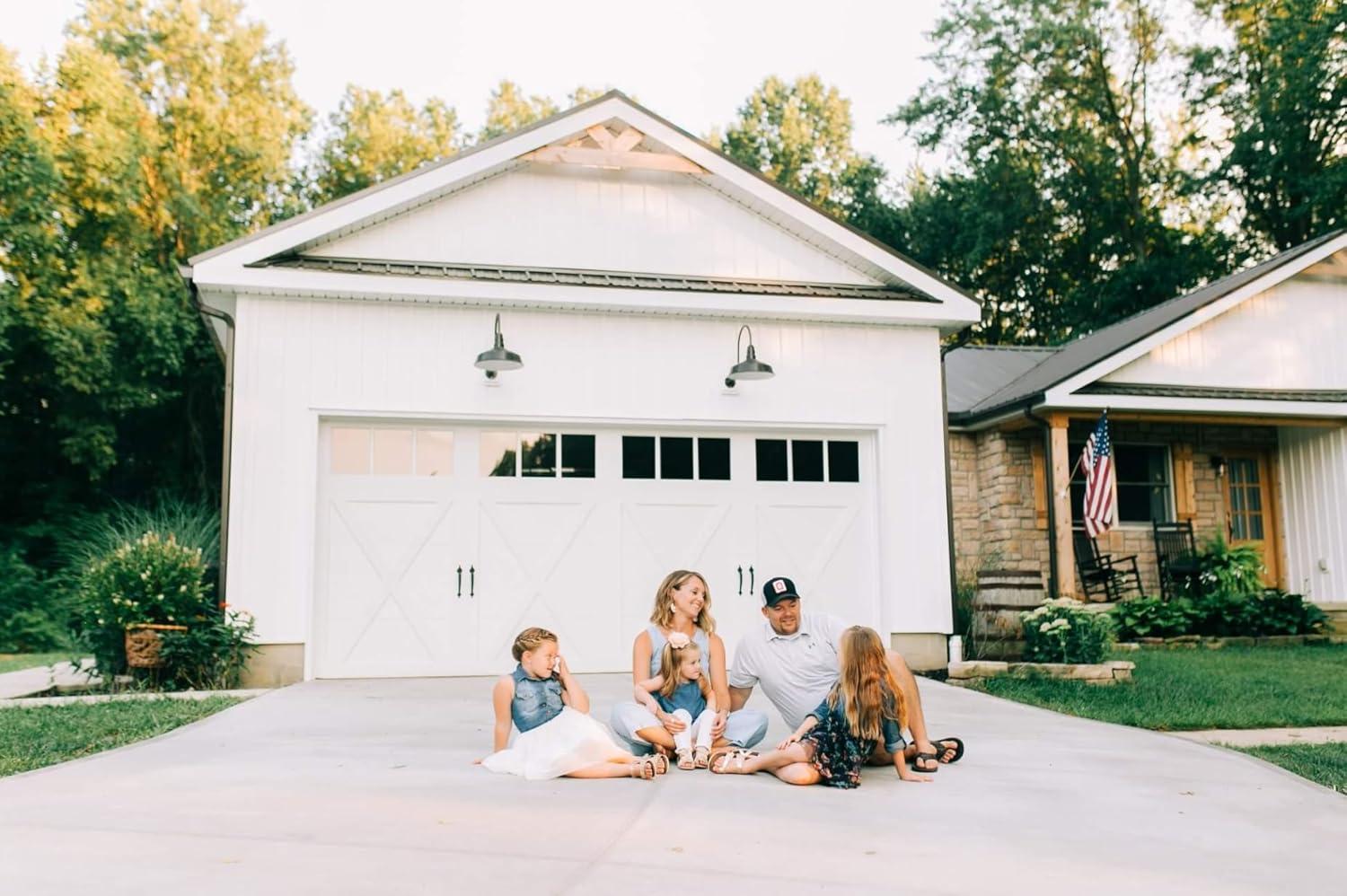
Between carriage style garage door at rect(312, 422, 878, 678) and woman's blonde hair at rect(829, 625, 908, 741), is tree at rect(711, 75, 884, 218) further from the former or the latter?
woman's blonde hair at rect(829, 625, 908, 741)

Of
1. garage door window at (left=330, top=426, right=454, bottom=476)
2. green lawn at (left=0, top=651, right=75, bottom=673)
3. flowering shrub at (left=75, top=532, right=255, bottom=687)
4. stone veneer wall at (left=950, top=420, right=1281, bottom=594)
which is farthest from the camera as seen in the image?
stone veneer wall at (left=950, top=420, right=1281, bottom=594)

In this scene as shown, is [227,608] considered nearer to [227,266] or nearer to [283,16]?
[227,266]

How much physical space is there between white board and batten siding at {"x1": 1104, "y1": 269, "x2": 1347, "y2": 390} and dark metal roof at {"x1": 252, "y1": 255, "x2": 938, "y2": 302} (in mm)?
5376

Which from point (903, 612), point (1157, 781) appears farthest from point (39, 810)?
point (903, 612)

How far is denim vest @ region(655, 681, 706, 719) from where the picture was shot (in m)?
6.12

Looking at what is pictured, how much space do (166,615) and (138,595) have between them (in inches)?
11.5

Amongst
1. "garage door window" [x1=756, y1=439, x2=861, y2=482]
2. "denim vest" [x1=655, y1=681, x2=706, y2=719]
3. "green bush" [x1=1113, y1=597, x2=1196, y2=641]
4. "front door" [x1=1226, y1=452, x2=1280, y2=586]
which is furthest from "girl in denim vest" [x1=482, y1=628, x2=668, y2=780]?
"front door" [x1=1226, y1=452, x2=1280, y2=586]

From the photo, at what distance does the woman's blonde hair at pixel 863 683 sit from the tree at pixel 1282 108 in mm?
22503

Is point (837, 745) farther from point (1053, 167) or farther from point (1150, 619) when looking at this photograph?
point (1053, 167)

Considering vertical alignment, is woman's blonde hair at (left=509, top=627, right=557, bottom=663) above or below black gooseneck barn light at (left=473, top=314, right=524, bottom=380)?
below

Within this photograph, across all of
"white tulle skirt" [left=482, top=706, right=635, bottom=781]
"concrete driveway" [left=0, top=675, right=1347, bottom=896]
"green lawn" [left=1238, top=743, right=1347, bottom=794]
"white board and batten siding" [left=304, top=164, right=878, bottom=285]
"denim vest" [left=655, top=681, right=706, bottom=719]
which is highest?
"white board and batten siding" [left=304, top=164, right=878, bottom=285]

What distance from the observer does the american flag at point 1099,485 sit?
44.6ft

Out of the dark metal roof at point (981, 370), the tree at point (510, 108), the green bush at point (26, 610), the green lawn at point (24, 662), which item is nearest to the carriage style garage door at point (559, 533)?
the green lawn at point (24, 662)

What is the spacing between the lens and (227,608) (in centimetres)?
980
